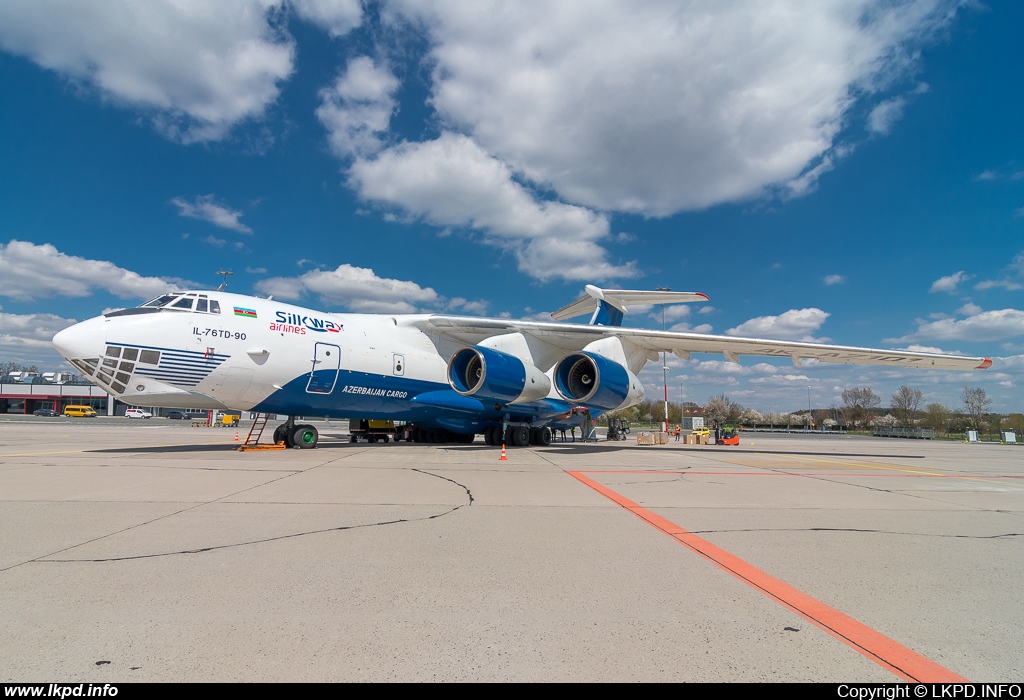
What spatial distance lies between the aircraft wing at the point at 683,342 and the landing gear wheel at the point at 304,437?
4.32 m

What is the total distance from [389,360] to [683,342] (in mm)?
8717

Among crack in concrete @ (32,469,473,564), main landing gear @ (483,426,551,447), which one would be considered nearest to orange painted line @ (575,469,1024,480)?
crack in concrete @ (32,469,473,564)

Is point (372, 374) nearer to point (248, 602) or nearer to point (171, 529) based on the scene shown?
point (171, 529)

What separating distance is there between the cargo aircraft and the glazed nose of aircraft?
2 cm

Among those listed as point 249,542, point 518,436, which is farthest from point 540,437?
point 249,542

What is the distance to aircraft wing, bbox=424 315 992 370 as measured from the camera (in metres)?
15.5

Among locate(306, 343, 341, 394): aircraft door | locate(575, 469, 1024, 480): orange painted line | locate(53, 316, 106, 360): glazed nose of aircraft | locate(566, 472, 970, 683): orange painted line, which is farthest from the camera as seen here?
locate(306, 343, 341, 394): aircraft door

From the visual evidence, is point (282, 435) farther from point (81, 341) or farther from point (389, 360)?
point (81, 341)

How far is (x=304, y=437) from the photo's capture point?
14008 mm

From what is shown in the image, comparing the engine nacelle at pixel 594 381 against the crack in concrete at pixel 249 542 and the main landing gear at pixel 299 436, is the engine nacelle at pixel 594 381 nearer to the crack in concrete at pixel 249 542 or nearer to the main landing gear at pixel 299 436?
the main landing gear at pixel 299 436

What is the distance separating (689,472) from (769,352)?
25.8ft

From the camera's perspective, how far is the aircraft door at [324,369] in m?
13.1

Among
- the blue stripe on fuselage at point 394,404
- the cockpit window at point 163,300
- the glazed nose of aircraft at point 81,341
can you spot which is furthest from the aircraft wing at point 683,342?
the glazed nose of aircraft at point 81,341

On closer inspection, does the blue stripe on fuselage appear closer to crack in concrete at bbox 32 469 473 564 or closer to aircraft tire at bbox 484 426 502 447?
aircraft tire at bbox 484 426 502 447
